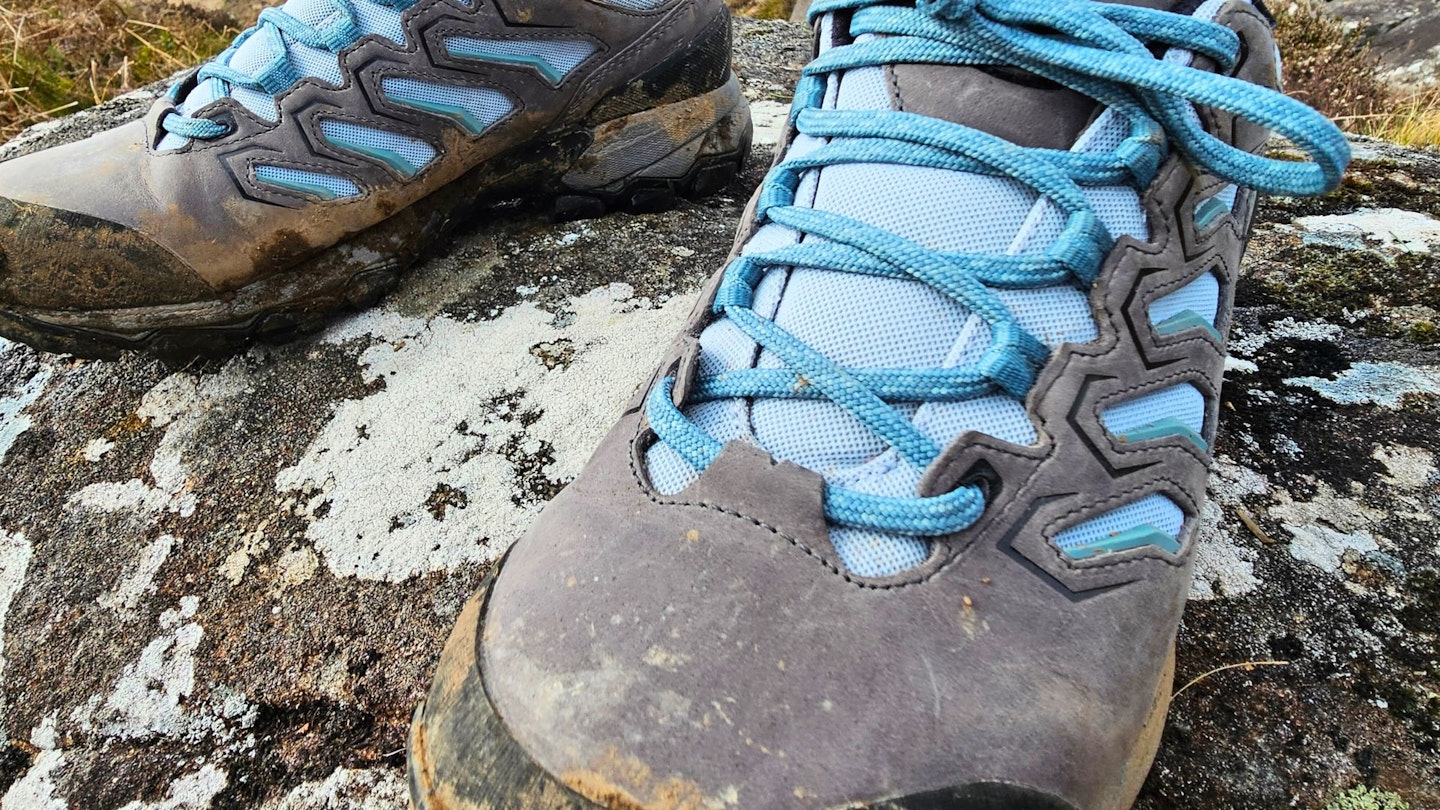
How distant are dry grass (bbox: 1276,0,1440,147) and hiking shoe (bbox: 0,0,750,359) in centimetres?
352

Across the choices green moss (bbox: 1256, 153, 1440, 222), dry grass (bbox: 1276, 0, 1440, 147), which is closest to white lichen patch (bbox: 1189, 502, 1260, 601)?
green moss (bbox: 1256, 153, 1440, 222)

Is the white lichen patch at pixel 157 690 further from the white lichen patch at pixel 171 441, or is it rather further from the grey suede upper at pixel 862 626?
the grey suede upper at pixel 862 626

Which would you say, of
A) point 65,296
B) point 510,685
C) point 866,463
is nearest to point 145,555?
point 65,296

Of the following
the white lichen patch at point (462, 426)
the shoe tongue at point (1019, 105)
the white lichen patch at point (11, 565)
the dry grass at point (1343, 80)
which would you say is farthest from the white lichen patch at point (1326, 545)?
the dry grass at point (1343, 80)

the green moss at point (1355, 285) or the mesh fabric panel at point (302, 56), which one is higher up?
the mesh fabric panel at point (302, 56)


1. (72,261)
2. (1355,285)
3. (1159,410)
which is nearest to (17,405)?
(72,261)

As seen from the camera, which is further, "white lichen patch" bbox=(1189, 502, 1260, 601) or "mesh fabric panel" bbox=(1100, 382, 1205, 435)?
"white lichen patch" bbox=(1189, 502, 1260, 601)

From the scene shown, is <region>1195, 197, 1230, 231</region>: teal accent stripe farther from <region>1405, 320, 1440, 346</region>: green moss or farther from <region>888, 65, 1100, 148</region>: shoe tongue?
<region>1405, 320, 1440, 346</region>: green moss

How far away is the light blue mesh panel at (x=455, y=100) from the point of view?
145cm

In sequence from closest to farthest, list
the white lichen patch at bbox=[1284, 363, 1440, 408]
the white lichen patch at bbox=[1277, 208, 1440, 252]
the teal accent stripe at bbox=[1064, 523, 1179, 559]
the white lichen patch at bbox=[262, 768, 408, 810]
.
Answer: the teal accent stripe at bbox=[1064, 523, 1179, 559]
the white lichen patch at bbox=[262, 768, 408, 810]
the white lichen patch at bbox=[1284, 363, 1440, 408]
the white lichen patch at bbox=[1277, 208, 1440, 252]

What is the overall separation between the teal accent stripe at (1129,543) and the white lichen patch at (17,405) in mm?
1577

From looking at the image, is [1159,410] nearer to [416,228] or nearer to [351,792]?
[351,792]

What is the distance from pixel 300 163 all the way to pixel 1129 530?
4.39ft

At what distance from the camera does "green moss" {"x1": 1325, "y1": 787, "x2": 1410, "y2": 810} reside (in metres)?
0.79
